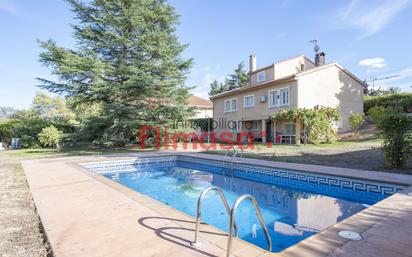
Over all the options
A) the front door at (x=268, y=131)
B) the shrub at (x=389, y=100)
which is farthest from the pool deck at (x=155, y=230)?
the shrub at (x=389, y=100)

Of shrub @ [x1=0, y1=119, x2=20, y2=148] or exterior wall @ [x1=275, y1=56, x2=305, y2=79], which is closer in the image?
shrub @ [x1=0, y1=119, x2=20, y2=148]

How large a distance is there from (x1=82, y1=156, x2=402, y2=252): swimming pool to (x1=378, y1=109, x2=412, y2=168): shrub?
272 centimetres

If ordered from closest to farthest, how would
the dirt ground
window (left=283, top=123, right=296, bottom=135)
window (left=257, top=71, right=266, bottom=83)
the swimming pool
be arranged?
the dirt ground < the swimming pool < window (left=283, top=123, right=296, bottom=135) < window (left=257, top=71, right=266, bottom=83)

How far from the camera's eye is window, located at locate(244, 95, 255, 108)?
2381cm

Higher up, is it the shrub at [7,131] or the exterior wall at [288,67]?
the exterior wall at [288,67]

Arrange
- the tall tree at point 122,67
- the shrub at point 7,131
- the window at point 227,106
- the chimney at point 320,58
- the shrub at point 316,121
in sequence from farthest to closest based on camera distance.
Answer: the window at point 227,106 < the chimney at point 320,58 < the shrub at point 7,131 < the shrub at point 316,121 < the tall tree at point 122,67

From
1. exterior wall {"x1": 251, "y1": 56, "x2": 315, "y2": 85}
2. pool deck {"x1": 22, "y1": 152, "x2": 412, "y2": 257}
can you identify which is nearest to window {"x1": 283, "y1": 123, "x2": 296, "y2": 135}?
exterior wall {"x1": 251, "y1": 56, "x2": 315, "y2": 85}

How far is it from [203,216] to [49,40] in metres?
18.6

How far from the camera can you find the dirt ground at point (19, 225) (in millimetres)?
3217

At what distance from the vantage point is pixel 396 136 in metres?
8.51

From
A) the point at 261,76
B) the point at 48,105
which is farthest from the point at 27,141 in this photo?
the point at 48,105

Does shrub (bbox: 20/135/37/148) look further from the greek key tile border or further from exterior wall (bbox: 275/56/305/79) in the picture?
exterior wall (bbox: 275/56/305/79)

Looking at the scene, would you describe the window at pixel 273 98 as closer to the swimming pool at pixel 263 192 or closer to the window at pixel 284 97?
the window at pixel 284 97

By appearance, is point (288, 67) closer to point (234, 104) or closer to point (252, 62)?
point (252, 62)
